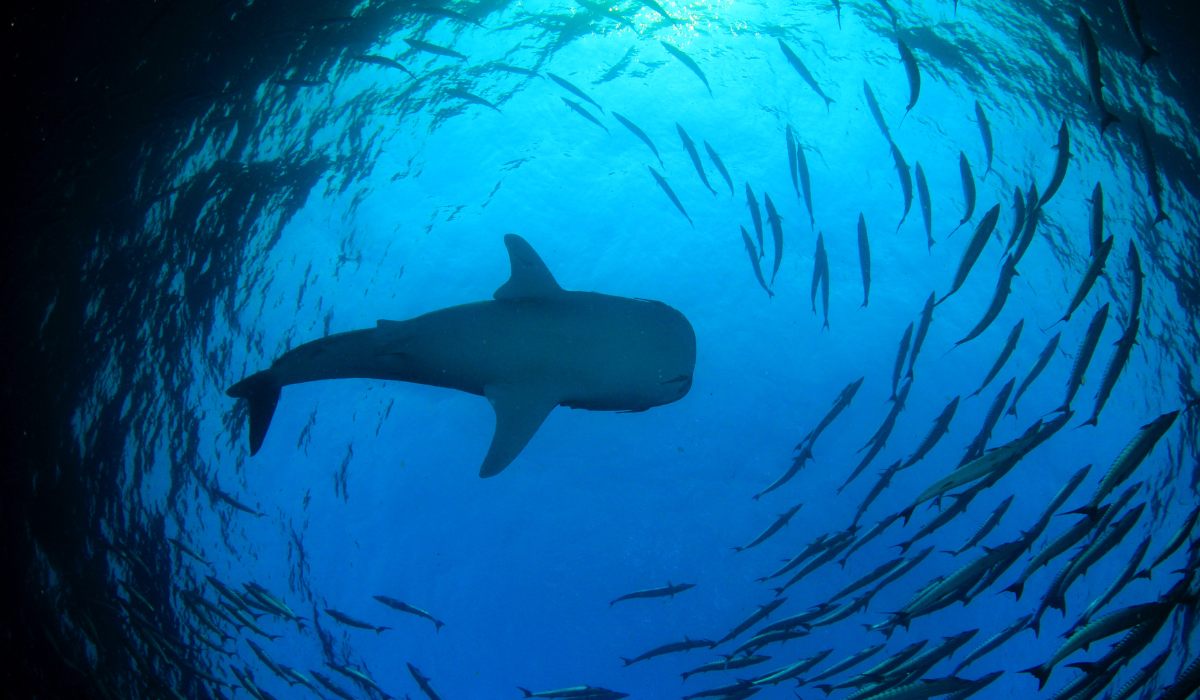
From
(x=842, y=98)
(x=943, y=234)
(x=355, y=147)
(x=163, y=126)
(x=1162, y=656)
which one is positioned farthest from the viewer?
(x=943, y=234)

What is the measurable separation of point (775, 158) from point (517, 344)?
9299 millimetres

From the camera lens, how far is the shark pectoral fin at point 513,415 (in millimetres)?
3909

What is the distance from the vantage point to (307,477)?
11586mm

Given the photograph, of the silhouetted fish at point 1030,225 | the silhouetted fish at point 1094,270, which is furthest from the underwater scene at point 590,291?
the silhouetted fish at point 1094,270

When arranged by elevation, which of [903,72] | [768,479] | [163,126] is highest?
[903,72]

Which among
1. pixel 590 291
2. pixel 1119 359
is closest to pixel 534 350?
pixel 590 291

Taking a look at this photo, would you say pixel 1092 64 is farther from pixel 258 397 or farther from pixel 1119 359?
pixel 258 397

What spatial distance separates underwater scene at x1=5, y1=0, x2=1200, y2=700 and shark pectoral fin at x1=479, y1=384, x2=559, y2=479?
316cm

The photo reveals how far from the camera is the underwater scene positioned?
7.33 m

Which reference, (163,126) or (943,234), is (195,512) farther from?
(943,234)

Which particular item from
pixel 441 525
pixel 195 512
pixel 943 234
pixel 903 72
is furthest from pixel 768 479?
pixel 195 512

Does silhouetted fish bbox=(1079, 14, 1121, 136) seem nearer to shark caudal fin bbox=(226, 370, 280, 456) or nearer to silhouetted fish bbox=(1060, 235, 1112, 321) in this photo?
silhouetted fish bbox=(1060, 235, 1112, 321)

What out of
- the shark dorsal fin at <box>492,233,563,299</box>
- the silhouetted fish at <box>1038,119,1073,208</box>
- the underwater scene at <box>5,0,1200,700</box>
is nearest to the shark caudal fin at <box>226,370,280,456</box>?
the shark dorsal fin at <box>492,233,563,299</box>

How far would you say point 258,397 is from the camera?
4.64m
